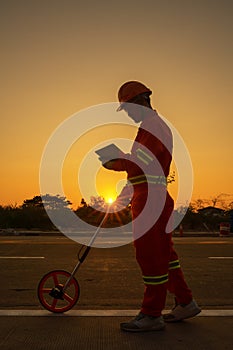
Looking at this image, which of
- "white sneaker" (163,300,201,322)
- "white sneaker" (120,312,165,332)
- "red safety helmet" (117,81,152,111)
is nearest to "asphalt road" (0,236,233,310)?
"white sneaker" (163,300,201,322)

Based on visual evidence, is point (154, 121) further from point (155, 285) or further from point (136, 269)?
point (136, 269)

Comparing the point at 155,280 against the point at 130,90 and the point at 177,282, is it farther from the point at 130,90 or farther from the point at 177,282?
the point at 130,90

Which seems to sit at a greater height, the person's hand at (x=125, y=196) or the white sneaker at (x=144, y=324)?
the person's hand at (x=125, y=196)

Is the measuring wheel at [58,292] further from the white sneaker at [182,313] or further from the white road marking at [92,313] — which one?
the white sneaker at [182,313]

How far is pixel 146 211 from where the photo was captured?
4.27m

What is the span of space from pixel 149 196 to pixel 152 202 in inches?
2.0

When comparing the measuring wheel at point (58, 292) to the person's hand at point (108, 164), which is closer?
the person's hand at point (108, 164)

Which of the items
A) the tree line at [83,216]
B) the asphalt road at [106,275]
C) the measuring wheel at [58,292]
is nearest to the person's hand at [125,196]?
the measuring wheel at [58,292]

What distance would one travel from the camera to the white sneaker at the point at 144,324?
4.23m

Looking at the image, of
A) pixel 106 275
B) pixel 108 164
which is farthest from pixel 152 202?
pixel 106 275

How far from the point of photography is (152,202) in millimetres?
4266

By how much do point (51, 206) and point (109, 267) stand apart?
2842 cm

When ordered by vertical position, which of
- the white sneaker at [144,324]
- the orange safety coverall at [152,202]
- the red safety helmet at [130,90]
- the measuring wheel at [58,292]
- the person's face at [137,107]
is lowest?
the white sneaker at [144,324]

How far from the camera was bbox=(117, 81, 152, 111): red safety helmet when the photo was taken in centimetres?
432
